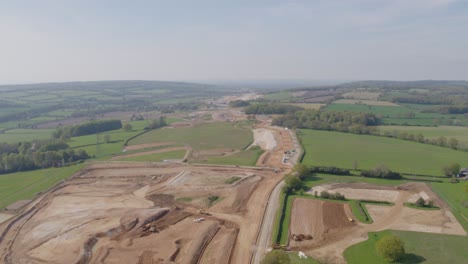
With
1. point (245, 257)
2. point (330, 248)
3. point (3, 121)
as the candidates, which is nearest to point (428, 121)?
point (330, 248)

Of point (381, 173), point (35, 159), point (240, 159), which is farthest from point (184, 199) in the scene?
point (35, 159)

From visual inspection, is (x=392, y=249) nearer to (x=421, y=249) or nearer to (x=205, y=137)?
(x=421, y=249)

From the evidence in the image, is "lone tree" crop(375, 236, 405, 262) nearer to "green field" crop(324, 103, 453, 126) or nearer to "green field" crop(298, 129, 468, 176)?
"green field" crop(298, 129, 468, 176)

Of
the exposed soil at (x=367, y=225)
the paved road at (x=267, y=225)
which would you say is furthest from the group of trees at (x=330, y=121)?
the paved road at (x=267, y=225)

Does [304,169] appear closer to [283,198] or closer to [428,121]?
[283,198]

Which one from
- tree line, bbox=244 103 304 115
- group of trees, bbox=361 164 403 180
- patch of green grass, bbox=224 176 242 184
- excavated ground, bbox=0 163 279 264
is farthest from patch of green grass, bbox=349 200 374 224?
tree line, bbox=244 103 304 115

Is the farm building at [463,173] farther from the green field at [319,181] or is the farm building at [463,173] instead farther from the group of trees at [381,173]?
the green field at [319,181]
